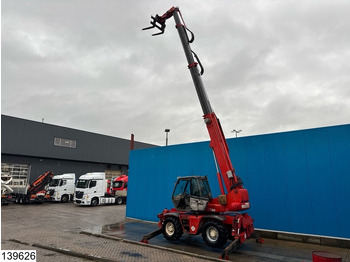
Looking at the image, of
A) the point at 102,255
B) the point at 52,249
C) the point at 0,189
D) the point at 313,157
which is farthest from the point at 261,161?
the point at 0,189

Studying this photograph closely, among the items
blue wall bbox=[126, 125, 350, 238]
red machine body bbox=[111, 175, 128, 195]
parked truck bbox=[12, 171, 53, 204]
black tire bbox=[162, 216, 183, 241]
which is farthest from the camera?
red machine body bbox=[111, 175, 128, 195]

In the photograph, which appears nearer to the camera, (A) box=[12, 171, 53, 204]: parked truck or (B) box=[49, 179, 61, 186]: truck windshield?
(A) box=[12, 171, 53, 204]: parked truck

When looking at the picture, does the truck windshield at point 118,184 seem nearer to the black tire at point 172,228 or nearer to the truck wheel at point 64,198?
the truck wheel at point 64,198

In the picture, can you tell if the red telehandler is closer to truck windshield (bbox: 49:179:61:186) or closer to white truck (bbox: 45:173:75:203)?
white truck (bbox: 45:173:75:203)

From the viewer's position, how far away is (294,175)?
391 inches

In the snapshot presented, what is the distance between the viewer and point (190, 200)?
915cm

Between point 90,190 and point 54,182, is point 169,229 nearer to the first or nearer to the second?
point 90,190

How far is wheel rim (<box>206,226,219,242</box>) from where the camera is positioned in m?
8.34

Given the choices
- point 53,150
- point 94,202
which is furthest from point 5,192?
point 94,202

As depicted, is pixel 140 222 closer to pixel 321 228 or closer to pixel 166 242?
pixel 166 242

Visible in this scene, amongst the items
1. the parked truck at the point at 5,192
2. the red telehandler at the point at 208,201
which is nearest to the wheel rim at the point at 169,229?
the red telehandler at the point at 208,201

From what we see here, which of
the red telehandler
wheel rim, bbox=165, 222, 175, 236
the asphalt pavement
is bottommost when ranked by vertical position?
the asphalt pavement

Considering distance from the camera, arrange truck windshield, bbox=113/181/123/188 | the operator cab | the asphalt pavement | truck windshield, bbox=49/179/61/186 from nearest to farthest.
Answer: the asphalt pavement, the operator cab, truck windshield, bbox=49/179/61/186, truck windshield, bbox=113/181/123/188

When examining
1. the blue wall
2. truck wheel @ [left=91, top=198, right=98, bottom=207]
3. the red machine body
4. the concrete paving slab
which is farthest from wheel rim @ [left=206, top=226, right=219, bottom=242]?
the red machine body
